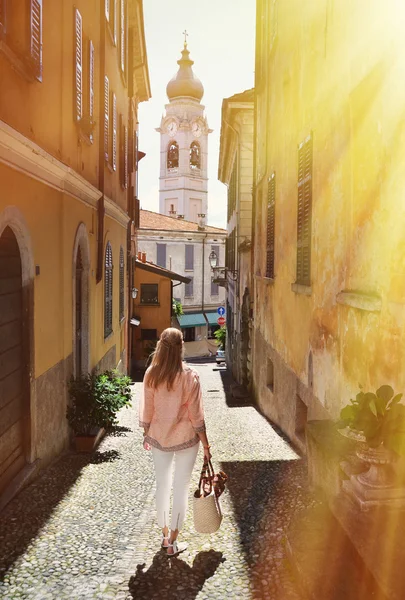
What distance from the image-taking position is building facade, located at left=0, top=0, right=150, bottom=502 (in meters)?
5.66

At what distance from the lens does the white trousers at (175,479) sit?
173 inches

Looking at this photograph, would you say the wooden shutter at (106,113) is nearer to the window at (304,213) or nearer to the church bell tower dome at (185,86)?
the window at (304,213)

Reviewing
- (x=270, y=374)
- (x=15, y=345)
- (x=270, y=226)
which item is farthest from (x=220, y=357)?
(x=15, y=345)

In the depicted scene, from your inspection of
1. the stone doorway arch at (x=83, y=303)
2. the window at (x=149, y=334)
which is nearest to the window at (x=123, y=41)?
the stone doorway arch at (x=83, y=303)

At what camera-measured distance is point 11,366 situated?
5.88 metres

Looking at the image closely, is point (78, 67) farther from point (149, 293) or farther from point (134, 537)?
point (149, 293)

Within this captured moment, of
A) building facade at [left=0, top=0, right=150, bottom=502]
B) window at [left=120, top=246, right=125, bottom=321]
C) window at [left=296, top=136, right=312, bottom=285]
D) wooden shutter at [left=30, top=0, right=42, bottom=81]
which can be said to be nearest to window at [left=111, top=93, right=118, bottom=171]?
building facade at [left=0, top=0, right=150, bottom=502]

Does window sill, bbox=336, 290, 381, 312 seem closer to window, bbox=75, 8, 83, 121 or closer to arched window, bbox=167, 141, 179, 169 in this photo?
window, bbox=75, 8, 83, 121

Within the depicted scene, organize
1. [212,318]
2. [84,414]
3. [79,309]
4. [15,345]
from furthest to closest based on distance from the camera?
[212,318] → [79,309] → [84,414] → [15,345]

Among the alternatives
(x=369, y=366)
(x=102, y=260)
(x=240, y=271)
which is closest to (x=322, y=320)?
(x=369, y=366)

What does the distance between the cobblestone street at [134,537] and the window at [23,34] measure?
4.08 m

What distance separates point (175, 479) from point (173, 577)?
2.32 feet

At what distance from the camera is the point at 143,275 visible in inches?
1220

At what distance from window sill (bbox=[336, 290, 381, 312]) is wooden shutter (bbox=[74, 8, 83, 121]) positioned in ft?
16.2
